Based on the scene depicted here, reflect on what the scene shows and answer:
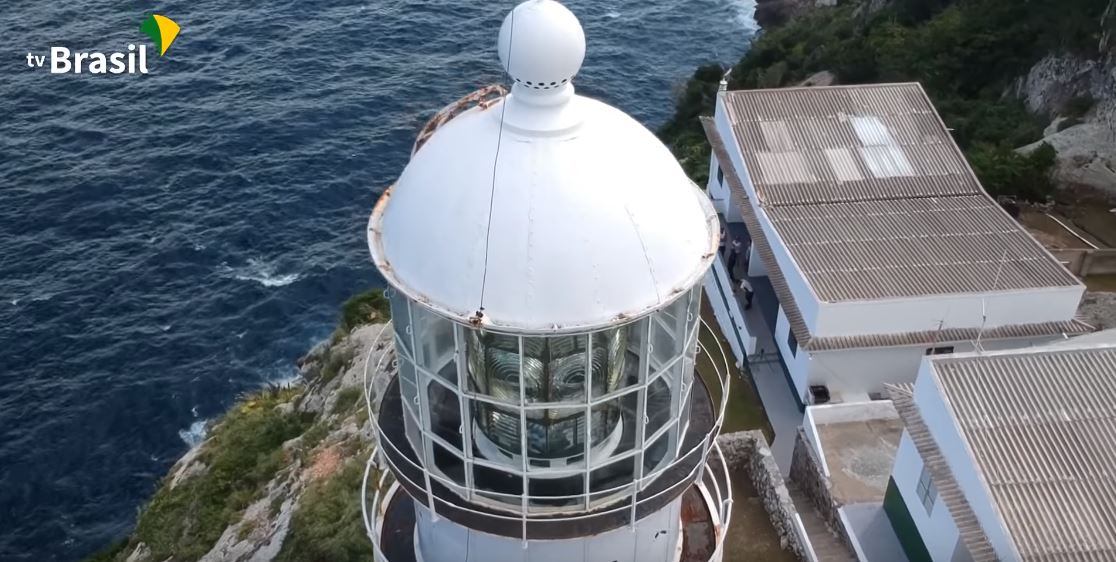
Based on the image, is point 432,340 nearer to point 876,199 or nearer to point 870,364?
point 870,364

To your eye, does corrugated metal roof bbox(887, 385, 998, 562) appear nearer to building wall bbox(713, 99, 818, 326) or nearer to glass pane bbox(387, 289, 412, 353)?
building wall bbox(713, 99, 818, 326)

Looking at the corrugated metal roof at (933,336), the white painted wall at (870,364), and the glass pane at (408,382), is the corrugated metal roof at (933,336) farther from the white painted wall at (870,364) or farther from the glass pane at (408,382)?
the glass pane at (408,382)

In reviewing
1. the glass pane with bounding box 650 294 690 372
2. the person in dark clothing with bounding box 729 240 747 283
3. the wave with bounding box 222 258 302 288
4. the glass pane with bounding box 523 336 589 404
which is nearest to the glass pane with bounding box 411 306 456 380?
the glass pane with bounding box 523 336 589 404

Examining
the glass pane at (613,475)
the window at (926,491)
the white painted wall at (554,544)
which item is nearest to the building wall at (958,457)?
the window at (926,491)

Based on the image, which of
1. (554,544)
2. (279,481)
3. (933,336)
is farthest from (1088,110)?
(554,544)

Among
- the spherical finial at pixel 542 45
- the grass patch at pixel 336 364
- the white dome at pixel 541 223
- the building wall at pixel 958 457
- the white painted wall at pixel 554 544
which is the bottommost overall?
the grass patch at pixel 336 364
